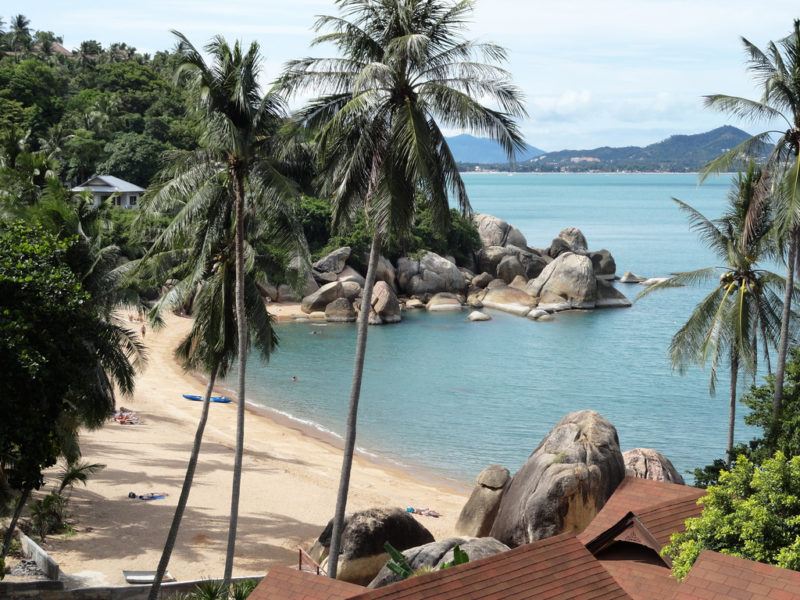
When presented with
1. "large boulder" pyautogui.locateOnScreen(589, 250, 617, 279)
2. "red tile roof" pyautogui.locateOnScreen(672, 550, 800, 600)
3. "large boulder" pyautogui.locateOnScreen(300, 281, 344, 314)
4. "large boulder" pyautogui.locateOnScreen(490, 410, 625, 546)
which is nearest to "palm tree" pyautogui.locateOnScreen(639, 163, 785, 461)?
"large boulder" pyautogui.locateOnScreen(490, 410, 625, 546)

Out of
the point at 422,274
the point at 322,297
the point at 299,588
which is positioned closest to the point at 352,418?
the point at 299,588

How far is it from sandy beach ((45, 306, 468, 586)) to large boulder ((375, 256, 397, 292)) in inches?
976

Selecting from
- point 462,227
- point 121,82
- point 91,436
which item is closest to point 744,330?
point 91,436

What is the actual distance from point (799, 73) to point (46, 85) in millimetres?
73504

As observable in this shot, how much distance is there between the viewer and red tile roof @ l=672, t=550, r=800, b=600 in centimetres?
1234

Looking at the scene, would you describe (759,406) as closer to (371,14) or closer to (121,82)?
(371,14)

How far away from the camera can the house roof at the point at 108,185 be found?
70950 mm

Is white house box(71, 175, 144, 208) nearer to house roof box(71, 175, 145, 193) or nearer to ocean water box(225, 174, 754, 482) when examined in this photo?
house roof box(71, 175, 145, 193)

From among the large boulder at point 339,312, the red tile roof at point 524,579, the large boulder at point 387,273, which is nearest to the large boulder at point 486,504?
the red tile roof at point 524,579

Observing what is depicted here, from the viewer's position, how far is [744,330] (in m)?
22.6

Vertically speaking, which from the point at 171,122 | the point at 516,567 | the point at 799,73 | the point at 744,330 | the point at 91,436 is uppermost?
the point at 171,122

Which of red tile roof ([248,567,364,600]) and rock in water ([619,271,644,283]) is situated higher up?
rock in water ([619,271,644,283])

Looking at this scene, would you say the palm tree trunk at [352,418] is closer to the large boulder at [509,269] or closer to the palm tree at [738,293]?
the palm tree at [738,293]

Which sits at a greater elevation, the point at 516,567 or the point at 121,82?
the point at 121,82
